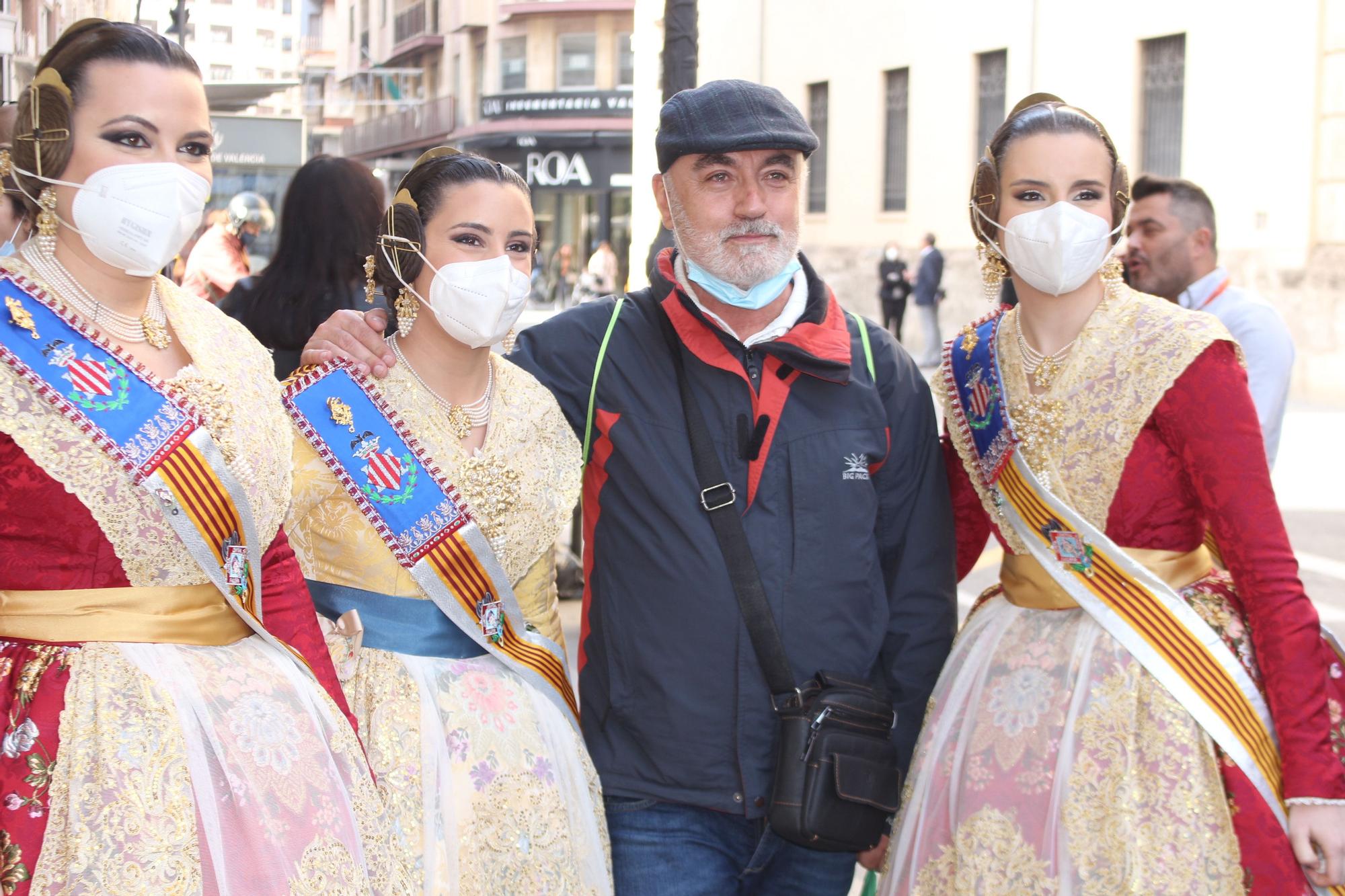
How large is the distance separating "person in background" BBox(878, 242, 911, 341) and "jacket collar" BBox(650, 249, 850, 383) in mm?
17333

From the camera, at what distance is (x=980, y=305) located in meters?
20.1

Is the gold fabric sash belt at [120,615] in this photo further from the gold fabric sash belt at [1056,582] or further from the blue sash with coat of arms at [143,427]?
the gold fabric sash belt at [1056,582]

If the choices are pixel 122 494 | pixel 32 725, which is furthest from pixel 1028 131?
pixel 32 725

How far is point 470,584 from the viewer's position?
260cm

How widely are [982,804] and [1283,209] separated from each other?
45.9 ft

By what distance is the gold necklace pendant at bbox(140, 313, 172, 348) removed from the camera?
2.27 metres

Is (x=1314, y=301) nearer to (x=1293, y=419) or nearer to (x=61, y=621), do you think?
(x=1293, y=419)

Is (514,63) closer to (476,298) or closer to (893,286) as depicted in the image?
(893,286)

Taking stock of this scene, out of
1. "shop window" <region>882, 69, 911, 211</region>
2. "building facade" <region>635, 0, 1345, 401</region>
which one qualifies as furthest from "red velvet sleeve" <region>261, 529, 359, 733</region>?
"shop window" <region>882, 69, 911, 211</region>

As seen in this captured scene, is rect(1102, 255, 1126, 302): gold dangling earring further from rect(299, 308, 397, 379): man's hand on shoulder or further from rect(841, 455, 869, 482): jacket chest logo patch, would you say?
rect(299, 308, 397, 379): man's hand on shoulder

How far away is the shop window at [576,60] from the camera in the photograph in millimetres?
39344

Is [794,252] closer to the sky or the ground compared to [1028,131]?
closer to the ground

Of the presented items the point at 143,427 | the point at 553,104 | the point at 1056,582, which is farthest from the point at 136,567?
the point at 553,104

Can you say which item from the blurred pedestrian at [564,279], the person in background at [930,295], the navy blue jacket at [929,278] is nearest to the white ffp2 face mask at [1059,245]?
the person in background at [930,295]
